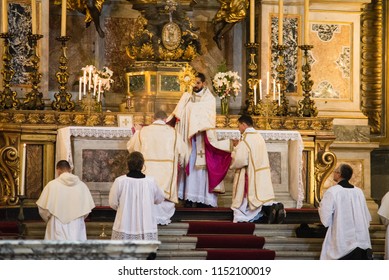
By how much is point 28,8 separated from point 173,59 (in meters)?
2.37

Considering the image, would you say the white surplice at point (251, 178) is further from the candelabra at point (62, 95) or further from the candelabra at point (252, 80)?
the candelabra at point (62, 95)

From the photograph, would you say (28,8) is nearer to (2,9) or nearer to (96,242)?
(2,9)

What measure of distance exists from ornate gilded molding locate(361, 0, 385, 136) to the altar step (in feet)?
18.3

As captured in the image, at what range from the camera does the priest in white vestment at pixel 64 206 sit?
1433 centimetres

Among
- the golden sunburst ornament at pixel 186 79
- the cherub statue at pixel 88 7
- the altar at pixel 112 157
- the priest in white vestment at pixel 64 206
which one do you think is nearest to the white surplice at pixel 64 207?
the priest in white vestment at pixel 64 206

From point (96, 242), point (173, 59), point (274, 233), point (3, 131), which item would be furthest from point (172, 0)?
point (96, 242)

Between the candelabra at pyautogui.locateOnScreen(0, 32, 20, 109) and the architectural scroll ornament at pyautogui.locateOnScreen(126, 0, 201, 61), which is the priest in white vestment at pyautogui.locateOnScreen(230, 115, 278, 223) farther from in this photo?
the candelabra at pyautogui.locateOnScreen(0, 32, 20, 109)

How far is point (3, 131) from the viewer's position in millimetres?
17453

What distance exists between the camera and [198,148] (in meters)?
17.3

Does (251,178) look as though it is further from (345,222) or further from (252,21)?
(252,21)

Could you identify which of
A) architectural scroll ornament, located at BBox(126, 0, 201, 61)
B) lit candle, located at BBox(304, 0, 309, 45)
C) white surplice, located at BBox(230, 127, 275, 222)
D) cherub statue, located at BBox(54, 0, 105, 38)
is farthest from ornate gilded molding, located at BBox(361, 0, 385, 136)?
white surplice, located at BBox(230, 127, 275, 222)

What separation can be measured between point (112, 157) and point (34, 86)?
1578 millimetres

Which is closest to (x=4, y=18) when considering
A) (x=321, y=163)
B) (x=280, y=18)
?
(x=280, y=18)
